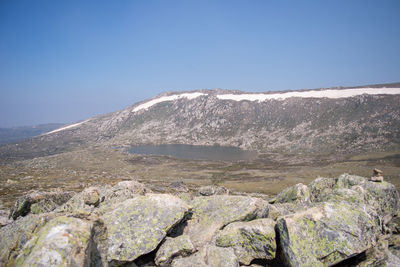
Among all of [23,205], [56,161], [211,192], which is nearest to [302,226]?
[211,192]

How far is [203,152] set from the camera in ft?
488

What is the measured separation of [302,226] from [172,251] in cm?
622

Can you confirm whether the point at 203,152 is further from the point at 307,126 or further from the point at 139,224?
the point at 139,224

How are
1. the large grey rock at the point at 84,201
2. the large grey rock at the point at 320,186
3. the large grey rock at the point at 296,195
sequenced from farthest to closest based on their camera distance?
1. the large grey rock at the point at 320,186
2. the large grey rock at the point at 296,195
3. the large grey rock at the point at 84,201

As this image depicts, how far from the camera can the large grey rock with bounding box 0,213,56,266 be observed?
8.14 meters

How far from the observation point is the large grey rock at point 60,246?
6754 mm

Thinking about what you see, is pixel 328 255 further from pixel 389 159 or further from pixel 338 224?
pixel 389 159

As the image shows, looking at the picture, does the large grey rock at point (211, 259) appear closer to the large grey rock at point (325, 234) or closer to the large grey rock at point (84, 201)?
the large grey rock at point (325, 234)

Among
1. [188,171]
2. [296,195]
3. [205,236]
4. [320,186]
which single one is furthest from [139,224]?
[188,171]

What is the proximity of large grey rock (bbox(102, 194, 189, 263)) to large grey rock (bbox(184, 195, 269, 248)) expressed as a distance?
5.25 ft

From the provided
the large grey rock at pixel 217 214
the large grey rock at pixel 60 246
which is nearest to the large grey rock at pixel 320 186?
the large grey rock at pixel 217 214

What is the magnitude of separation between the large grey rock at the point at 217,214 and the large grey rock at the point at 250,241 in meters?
1.19

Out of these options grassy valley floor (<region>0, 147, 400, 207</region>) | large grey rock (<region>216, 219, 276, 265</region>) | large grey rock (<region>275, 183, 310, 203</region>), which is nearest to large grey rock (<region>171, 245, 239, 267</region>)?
large grey rock (<region>216, 219, 276, 265</region>)

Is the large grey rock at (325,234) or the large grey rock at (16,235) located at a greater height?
the large grey rock at (16,235)
